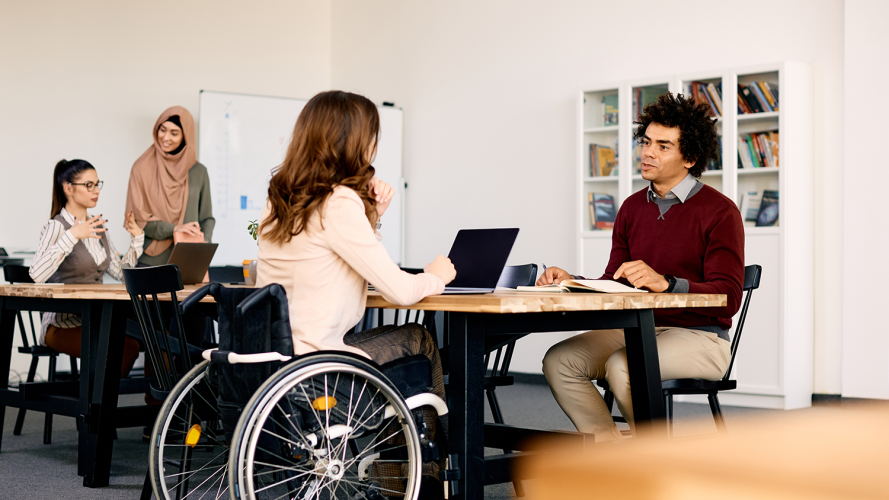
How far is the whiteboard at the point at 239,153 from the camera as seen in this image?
19.1 ft

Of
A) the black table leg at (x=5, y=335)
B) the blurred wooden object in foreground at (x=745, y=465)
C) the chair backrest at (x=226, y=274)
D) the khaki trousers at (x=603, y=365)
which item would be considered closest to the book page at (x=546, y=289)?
the khaki trousers at (x=603, y=365)

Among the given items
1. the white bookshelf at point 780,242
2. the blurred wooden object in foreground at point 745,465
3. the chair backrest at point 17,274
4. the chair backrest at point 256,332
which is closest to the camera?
the blurred wooden object in foreground at point 745,465

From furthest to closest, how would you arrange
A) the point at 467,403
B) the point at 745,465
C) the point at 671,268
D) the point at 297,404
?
the point at 671,268
the point at 467,403
the point at 297,404
the point at 745,465

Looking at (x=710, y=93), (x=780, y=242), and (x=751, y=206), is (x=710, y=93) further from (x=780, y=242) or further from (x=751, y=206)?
(x=780, y=242)

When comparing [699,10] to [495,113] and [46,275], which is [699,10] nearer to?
[495,113]

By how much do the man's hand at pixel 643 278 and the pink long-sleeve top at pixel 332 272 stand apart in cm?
56

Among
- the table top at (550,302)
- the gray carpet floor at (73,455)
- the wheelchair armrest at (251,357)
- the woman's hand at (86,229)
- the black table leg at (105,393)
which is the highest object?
the woman's hand at (86,229)

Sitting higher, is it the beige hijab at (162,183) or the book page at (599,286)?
the beige hijab at (162,183)

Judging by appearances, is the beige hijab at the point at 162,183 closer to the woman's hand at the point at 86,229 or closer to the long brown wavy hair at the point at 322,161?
the woman's hand at the point at 86,229

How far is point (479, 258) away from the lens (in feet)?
6.82

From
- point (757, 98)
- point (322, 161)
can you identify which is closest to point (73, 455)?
point (322, 161)

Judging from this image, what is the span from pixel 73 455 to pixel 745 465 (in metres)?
3.26

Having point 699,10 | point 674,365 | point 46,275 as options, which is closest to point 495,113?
point 699,10

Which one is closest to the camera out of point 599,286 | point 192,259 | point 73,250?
point 599,286
